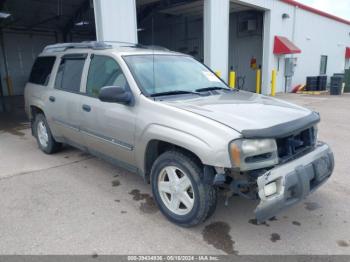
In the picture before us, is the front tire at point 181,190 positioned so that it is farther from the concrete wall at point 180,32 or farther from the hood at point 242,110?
the concrete wall at point 180,32

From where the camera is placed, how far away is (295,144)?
9.87ft

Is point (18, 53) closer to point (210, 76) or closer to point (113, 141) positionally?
point (210, 76)

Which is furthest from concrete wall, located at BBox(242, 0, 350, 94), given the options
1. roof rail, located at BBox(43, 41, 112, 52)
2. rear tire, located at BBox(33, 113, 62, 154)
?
rear tire, located at BBox(33, 113, 62, 154)

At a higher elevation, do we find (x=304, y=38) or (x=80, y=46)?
(x=304, y=38)

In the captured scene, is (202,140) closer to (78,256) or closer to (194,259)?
(194,259)

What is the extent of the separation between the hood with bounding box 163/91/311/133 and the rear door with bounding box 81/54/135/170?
0.62 metres

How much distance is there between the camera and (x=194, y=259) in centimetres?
259

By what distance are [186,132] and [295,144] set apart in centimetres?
115

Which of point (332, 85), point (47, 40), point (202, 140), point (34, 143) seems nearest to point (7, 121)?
point (34, 143)

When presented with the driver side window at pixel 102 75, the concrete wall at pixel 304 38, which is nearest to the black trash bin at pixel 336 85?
the concrete wall at pixel 304 38

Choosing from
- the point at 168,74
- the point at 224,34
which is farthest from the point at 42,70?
the point at 224,34

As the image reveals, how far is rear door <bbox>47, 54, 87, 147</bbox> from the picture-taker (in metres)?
4.32

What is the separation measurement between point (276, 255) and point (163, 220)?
1.19 meters

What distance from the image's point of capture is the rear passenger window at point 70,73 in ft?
14.3
